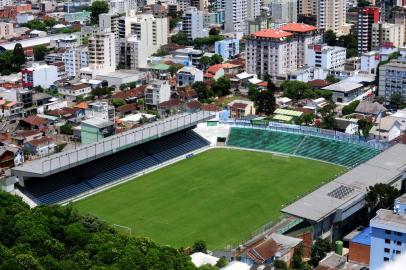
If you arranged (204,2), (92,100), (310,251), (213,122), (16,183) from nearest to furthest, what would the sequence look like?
(310,251) < (16,183) < (213,122) < (92,100) < (204,2)

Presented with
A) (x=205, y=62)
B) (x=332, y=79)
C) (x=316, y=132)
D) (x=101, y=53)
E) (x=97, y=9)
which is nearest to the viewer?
(x=316, y=132)

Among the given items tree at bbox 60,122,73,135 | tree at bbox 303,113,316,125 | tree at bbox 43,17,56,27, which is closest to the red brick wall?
tree at bbox 303,113,316,125

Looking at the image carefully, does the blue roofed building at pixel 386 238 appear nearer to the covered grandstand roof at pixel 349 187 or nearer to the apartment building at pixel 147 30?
the covered grandstand roof at pixel 349 187

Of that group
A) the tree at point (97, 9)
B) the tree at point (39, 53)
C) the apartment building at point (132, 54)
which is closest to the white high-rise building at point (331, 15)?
the apartment building at point (132, 54)

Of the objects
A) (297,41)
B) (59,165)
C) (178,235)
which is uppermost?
(297,41)

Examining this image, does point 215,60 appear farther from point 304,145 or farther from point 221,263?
point 221,263

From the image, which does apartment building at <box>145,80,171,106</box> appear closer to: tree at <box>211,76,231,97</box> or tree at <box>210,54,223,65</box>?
tree at <box>211,76,231,97</box>

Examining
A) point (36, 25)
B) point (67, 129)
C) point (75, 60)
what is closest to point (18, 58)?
point (75, 60)

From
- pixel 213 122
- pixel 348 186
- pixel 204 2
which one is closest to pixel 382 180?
pixel 348 186

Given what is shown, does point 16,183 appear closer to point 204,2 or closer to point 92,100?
point 92,100
